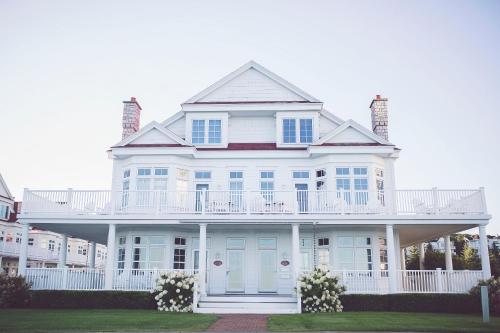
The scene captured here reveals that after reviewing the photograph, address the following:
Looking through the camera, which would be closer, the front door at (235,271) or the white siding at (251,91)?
the front door at (235,271)

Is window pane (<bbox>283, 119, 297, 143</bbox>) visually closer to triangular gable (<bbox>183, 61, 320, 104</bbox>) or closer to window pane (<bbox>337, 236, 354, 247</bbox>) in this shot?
triangular gable (<bbox>183, 61, 320, 104</bbox>)

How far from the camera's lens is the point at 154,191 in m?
20.8

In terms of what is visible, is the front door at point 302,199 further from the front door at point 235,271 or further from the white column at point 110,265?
the white column at point 110,265

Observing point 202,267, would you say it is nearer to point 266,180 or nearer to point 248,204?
point 248,204

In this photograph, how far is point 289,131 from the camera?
2462 centimetres

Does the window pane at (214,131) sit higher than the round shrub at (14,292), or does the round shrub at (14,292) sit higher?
the window pane at (214,131)

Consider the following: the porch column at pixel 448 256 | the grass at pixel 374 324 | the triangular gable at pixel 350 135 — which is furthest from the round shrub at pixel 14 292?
the porch column at pixel 448 256

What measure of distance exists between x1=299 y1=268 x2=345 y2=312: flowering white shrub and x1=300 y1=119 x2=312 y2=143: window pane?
324 inches

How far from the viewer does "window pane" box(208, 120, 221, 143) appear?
81.0ft

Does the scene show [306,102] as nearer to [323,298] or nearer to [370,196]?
[370,196]

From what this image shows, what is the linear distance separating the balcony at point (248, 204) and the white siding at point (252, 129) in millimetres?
3630

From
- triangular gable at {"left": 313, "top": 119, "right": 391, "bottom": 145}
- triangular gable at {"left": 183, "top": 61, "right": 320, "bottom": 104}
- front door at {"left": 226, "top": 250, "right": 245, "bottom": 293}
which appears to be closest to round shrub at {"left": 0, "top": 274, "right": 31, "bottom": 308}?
front door at {"left": 226, "top": 250, "right": 245, "bottom": 293}

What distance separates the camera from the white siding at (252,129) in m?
25.0

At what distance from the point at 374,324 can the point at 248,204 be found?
8037mm
